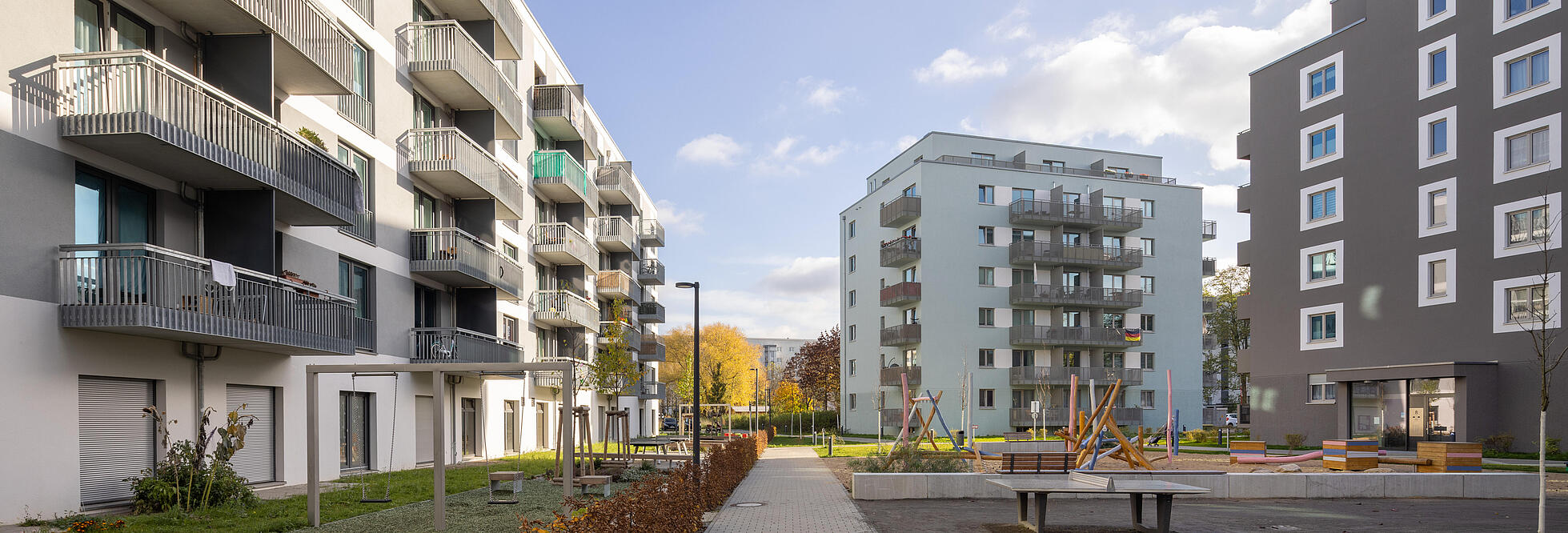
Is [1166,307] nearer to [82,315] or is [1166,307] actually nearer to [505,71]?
[505,71]

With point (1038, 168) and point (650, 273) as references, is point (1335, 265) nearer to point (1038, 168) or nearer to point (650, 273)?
point (1038, 168)

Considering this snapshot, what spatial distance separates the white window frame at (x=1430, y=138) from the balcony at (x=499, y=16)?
107ft

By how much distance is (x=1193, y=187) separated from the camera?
61500 millimetres

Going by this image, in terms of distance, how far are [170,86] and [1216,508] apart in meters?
18.2

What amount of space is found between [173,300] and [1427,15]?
39510mm

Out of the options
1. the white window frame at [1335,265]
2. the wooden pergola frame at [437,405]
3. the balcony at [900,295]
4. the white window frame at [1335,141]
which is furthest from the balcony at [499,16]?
the white window frame at [1335,265]

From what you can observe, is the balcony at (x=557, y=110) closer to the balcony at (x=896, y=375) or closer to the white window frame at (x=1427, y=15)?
the balcony at (x=896, y=375)

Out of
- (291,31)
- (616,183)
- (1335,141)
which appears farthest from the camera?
(616,183)

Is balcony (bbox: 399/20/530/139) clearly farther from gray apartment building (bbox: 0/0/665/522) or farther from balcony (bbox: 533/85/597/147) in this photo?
balcony (bbox: 533/85/597/147)

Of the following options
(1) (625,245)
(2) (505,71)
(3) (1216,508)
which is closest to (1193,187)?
(1) (625,245)

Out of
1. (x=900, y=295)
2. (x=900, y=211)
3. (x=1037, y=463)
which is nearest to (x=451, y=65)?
(x=1037, y=463)

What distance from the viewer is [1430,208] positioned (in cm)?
3497

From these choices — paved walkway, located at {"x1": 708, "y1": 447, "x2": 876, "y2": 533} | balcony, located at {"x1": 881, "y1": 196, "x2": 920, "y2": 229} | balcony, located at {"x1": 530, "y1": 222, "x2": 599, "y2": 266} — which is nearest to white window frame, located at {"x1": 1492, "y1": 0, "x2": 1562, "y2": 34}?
paved walkway, located at {"x1": 708, "y1": 447, "x2": 876, "y2": 533}

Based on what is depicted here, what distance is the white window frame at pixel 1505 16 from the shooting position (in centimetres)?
3133
